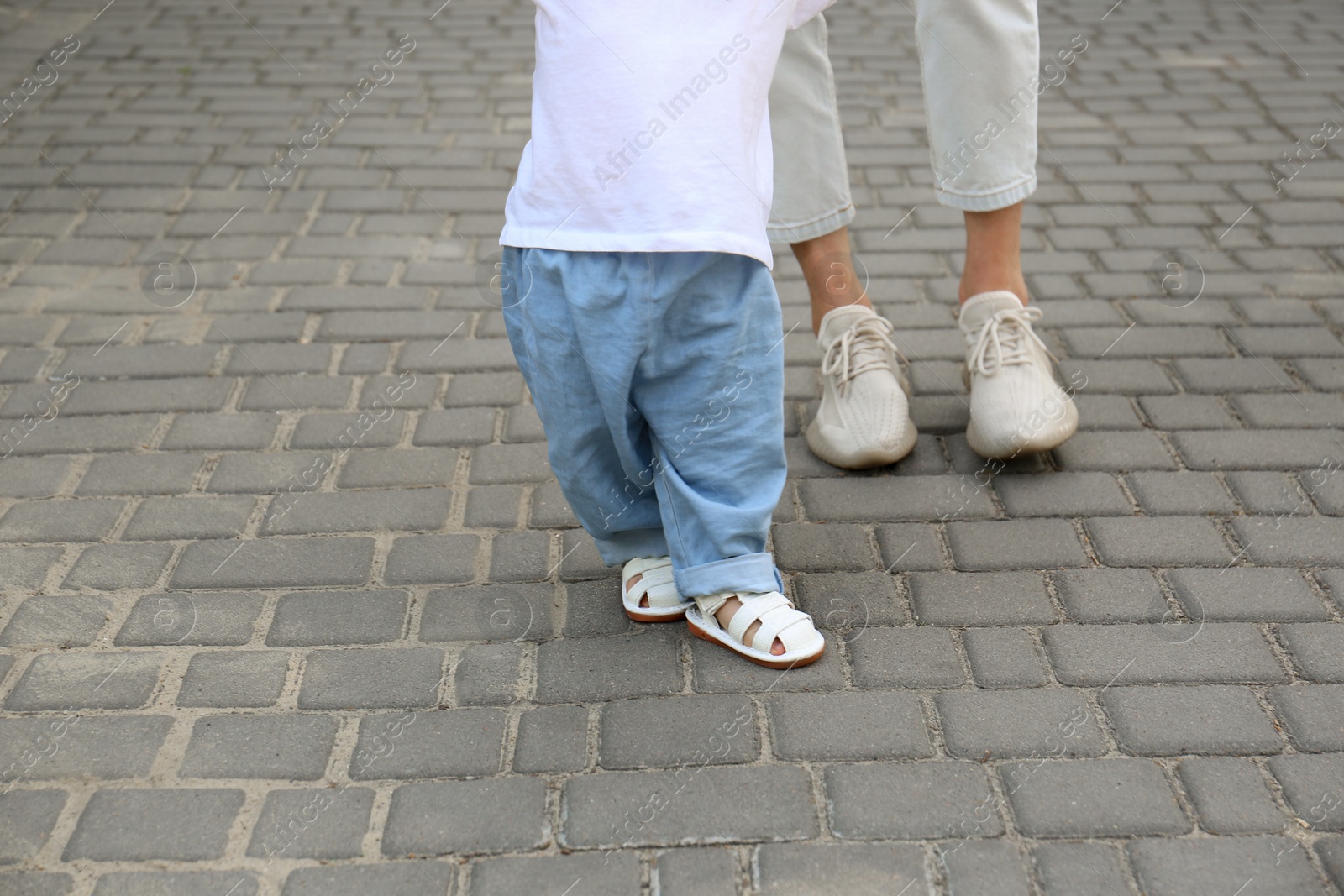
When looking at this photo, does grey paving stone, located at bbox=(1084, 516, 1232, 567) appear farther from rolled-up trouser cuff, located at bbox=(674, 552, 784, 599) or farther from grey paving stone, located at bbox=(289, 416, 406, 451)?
grey paving stone, located at bbox=(289, 416, 406, 451)

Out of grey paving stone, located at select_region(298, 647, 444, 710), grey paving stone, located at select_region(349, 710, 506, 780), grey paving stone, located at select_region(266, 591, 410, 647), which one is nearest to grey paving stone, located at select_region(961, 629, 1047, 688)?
grey paving stone, located at select_region(349, 710, 506, 780)

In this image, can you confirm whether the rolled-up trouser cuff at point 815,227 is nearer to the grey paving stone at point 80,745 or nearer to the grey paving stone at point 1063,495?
the grey paving stone at point 1063,495

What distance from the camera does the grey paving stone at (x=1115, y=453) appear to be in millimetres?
2605

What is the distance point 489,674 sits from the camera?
2.07 meters

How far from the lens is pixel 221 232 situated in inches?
150

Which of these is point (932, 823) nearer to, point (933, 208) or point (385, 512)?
point (385, 512)

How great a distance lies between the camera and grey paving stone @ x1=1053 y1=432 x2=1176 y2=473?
261 centimetres

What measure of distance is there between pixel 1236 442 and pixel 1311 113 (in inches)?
102

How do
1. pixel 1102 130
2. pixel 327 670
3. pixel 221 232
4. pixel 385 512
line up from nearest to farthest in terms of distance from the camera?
pixel 327 670 → pixel 385 512 → pixel 221 232 → pixel 1102 130

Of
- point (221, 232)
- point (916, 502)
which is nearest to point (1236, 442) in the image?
point (916, 502)

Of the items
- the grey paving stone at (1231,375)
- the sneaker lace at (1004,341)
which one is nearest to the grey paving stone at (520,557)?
the sneaker lace at (1004,341)

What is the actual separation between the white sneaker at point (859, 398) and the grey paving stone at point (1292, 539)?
2.38 ft

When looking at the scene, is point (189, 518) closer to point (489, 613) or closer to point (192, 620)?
point (192, 620)

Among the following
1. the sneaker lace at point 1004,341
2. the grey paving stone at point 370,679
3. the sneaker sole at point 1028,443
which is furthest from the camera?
the sneaker lace at point 1004,341
